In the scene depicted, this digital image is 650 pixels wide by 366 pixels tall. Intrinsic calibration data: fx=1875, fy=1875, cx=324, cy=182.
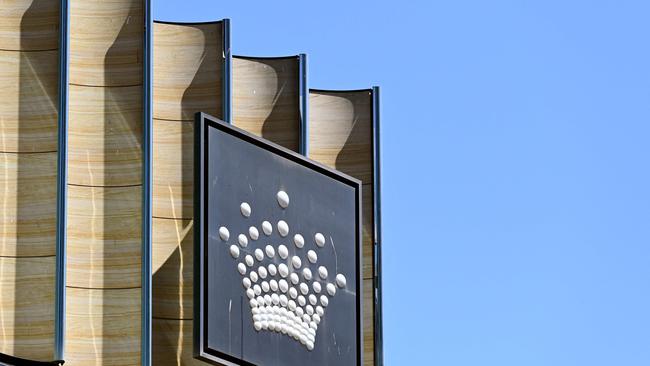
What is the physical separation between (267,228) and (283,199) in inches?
23.9

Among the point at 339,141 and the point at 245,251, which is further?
the point at 339,141

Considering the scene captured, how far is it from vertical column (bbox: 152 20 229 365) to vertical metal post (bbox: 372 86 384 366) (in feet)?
10.4

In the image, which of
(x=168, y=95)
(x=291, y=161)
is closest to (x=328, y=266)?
(x=291, y=161)

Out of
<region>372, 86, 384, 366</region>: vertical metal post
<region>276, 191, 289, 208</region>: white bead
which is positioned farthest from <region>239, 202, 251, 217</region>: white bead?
<region>372, 86, 384, 366</region>: vertical metal post

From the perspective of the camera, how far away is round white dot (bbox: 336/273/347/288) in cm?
2898

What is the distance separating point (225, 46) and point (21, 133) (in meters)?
3.69

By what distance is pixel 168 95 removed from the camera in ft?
93.2

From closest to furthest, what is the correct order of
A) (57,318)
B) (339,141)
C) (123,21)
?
(57,318)
(123,21)
(339,141)

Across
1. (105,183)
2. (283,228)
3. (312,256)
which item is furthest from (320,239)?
(105,183)

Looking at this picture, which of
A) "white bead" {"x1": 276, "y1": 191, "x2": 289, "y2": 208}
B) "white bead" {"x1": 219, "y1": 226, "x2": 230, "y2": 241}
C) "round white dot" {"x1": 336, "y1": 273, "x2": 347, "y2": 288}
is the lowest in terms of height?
"round white dot" {"x1": 336, "y1": 273, "x2": 347, "y2": 288}

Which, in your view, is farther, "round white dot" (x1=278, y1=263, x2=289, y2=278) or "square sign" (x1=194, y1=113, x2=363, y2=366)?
"round white dot" (x1=278, y1=263, x2=289, y2=278)

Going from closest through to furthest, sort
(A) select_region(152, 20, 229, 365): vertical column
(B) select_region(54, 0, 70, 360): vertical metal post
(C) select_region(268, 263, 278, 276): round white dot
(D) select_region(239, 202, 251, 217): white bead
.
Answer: (B) select_region(54, 0, 70, 360): vertical metal post → (A) select_region(152, 20, 229, 365): vertical column → (D) select_region(239, 202, 251, 217): white bead → (C) select_region(268, 263, 278, 276): round white dot

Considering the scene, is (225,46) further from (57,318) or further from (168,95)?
(57,318)

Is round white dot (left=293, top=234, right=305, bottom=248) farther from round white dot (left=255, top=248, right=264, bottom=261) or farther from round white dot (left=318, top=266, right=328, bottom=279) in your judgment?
round white dot (left=255, top=248, right=264, bottom=261)
